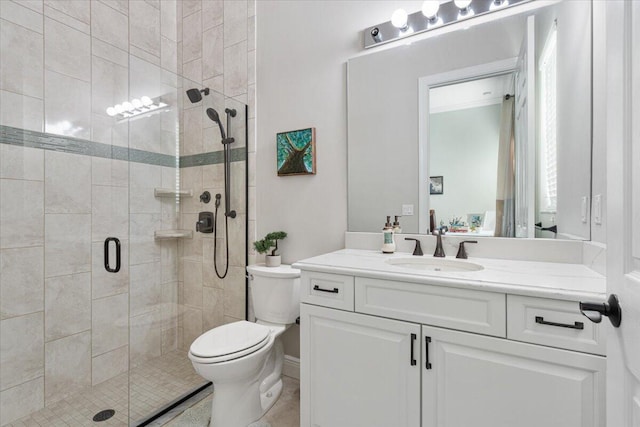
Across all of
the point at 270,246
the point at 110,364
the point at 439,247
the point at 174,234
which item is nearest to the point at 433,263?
the point at 439,247

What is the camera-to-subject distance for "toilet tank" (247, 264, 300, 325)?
6.08 feet

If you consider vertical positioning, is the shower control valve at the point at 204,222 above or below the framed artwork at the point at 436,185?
below

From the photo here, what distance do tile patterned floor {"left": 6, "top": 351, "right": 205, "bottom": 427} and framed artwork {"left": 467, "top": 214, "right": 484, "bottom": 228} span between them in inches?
76.1

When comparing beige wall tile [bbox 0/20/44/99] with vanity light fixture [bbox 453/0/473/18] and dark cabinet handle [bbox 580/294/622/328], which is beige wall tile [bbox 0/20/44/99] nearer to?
vanity light fixture [bbox 453/0/473/18]

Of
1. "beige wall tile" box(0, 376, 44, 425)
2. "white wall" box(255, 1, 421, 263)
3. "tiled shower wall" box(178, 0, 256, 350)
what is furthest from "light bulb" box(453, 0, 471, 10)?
"beige wall tile" box(0, 376, 44, 425)

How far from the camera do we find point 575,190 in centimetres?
133

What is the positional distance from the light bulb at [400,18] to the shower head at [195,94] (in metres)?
1.31

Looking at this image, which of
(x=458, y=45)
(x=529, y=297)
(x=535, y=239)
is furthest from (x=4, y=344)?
(x=458, y=45)

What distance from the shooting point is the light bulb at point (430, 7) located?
5.24ft

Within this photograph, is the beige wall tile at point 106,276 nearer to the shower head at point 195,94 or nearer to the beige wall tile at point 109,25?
the shower head at point 195,94

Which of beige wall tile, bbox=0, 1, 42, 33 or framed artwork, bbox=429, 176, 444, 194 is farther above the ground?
beige wall tile, bbox=0, 1, 42, 33

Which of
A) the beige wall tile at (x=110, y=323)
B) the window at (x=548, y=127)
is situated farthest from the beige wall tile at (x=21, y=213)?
the window at (x=548, y=127)

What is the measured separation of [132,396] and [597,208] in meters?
2.48

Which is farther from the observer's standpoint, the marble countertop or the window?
the window
